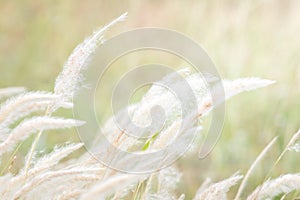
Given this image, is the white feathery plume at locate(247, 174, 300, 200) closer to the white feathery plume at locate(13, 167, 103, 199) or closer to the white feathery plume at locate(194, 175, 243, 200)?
the white feathery plume at locate(194, 175, 243, 200)

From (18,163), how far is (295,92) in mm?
1497

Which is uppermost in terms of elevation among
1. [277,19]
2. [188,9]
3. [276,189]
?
[188,9]

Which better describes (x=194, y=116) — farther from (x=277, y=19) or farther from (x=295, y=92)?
(x=277, y=19)

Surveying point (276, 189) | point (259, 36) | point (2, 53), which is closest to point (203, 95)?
point (276, 189)

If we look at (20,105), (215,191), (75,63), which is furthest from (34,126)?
(215,191)

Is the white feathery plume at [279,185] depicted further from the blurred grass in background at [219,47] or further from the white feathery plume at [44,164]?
the blurred grass in background at [219,47]

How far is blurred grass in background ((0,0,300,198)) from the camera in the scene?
11.1 ft

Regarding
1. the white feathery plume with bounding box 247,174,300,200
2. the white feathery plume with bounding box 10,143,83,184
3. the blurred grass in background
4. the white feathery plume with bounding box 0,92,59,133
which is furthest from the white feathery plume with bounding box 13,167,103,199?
the blurred grass in background

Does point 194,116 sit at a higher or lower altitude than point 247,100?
lower

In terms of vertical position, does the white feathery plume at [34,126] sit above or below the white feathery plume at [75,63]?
below

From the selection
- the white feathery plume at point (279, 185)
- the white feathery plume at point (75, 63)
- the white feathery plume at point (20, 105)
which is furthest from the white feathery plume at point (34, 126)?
the white feathery plume at point (279, 185)

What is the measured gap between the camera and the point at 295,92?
141 inches

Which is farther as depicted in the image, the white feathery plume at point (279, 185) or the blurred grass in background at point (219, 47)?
the blurred grass in background at point (219, 47)

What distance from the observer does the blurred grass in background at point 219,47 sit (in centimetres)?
337
